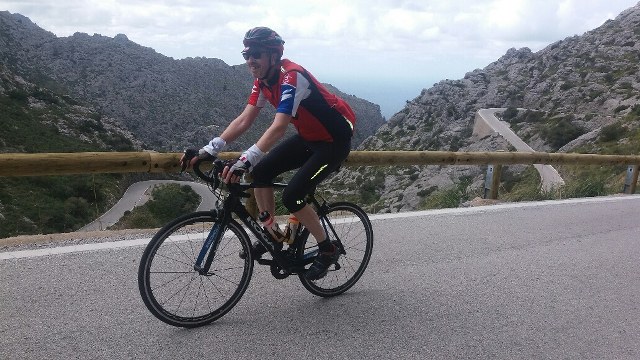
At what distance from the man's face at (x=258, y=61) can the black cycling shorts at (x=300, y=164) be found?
643mm

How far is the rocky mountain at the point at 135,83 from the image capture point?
136 meters

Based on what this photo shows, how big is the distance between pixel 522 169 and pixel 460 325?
3033cm

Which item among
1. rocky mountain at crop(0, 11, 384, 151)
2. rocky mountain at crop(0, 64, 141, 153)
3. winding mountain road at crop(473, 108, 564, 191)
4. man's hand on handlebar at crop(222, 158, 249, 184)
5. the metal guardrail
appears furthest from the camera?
rocky mountain at crop(0, 11, 384, 151)

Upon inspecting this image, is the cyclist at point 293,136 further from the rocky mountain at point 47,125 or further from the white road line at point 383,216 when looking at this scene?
the rocky mountain at point 47,125

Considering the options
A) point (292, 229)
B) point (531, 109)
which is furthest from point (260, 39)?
point (531, 109)

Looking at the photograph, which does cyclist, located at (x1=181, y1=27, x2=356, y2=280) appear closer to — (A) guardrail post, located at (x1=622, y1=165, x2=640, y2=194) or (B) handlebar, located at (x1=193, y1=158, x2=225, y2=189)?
(B) handlebar, located at (x1=193, y1=158, x2=225, y2=189)

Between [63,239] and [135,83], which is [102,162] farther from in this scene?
[135,83]

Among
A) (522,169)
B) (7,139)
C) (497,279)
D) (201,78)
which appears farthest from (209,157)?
(201,78)

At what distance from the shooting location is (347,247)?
4.62m

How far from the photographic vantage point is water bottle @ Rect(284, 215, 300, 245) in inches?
162

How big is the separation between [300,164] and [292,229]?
516 millimetres

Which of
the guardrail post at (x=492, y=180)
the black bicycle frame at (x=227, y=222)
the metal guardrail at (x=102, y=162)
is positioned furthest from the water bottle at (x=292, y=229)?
the guardrail post at (x=492, y=180)

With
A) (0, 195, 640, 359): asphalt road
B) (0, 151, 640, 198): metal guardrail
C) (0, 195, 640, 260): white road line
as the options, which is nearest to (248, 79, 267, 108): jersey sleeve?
(0, 195, 640, 359): asphalt road

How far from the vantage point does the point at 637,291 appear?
512cm
